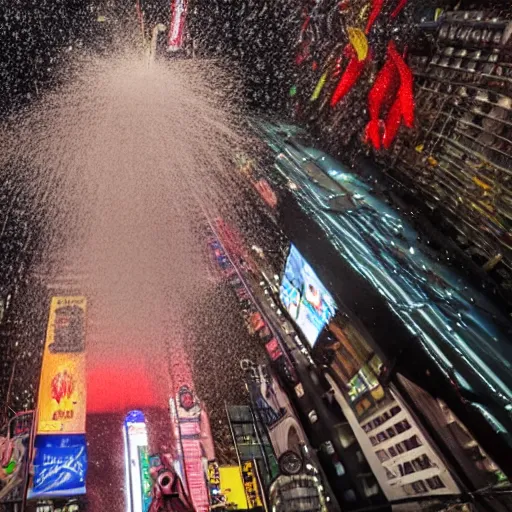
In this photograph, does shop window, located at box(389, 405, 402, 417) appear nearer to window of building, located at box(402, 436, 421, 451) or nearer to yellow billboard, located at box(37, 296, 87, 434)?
window of building, located at box(402, 436, 421, 451)

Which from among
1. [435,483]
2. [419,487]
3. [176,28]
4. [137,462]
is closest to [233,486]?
[137,462]

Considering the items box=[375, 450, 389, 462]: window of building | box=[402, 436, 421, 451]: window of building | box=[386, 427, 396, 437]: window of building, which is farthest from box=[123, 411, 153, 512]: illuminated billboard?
box=[402, 436, 421, 451]: window of building

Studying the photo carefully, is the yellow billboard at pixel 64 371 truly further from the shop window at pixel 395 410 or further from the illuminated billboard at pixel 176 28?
the illuminated billboard at pixel 176 28

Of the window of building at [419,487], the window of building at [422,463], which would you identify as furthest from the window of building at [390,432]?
the window of building at [419,487]

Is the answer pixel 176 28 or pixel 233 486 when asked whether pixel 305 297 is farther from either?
pixel 176 28

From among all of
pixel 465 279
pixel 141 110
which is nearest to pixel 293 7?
pixel 141 110
